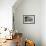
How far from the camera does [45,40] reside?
16.3 feet

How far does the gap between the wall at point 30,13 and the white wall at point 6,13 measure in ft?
4.46

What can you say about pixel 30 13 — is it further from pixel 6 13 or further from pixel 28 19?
pixel 6 13

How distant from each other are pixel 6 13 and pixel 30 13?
1696 millimetres

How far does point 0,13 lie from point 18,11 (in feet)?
5.00

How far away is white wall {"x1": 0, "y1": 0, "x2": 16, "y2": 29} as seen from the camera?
4289mm

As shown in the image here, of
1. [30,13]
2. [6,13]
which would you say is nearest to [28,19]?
[30,13]

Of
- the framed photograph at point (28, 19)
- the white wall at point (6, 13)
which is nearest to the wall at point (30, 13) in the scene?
the framed photograph at point (28, 19)

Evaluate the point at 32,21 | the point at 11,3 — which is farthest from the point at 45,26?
the point at 11,3

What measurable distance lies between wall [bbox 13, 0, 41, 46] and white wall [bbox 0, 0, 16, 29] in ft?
4.46

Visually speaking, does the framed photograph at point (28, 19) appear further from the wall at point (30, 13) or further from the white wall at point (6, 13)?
the white wall at point (6, 13)

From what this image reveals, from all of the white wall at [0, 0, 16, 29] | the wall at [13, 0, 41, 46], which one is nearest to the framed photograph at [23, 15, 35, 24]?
the wall at [13, 0, 41, 46]

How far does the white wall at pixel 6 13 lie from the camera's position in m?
4.29

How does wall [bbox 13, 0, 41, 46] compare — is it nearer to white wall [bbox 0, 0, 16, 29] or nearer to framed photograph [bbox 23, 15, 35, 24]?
framed photograph [bbox 23, 15, 35, 24]

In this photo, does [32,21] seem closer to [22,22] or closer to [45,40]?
[22,22]
